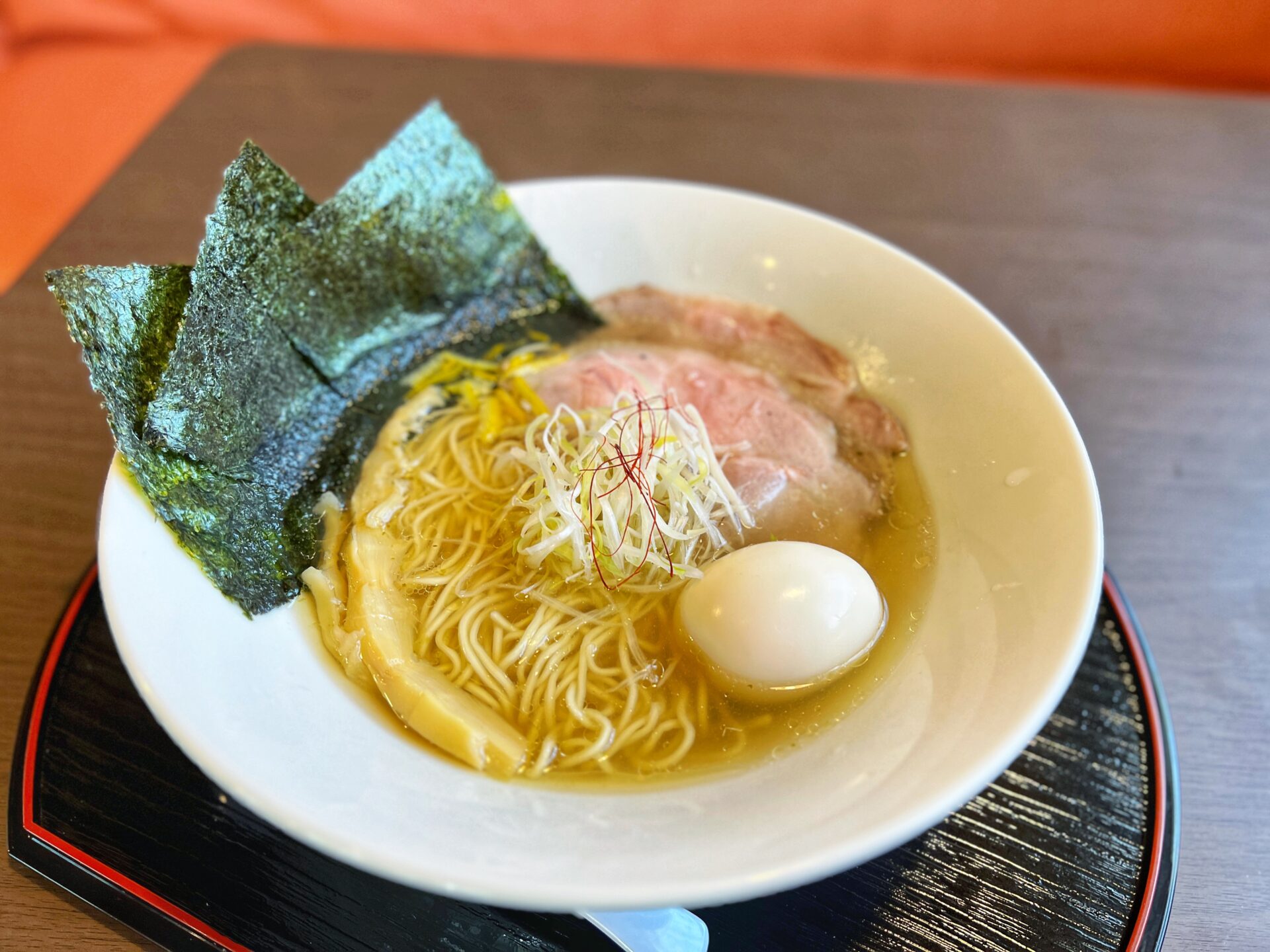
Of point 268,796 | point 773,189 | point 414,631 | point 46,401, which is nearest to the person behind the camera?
point 268,796

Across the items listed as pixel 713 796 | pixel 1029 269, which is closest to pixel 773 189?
pixel 1029 269

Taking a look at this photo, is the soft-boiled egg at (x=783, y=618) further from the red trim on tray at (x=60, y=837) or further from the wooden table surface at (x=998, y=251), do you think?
the red trim on tray at (x=60, y=837)

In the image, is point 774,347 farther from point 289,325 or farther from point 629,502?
point 289,325

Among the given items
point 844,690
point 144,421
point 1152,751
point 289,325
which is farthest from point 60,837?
point 1152,751

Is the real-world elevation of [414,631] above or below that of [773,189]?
below

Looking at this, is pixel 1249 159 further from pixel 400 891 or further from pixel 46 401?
pixel 46 401

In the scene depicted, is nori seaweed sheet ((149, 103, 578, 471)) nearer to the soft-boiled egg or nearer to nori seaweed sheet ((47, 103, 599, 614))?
nori seaweed sheet ((47, 103, 599, 614))

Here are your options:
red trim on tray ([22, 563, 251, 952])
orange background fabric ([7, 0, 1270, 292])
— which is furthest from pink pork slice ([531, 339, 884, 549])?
orange background fabric ([7, 0, 1270, 292])
